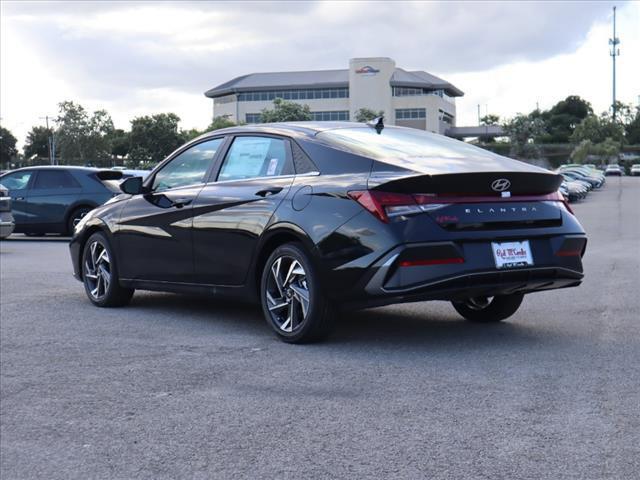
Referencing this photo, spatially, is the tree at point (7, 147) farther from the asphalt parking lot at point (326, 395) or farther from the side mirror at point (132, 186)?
the asphalt parking lot at point (326, 395)

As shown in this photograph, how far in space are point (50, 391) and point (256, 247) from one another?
6.68ft

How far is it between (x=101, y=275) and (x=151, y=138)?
361ft

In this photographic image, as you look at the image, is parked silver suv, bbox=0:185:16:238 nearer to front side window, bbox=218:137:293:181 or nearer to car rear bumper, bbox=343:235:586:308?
front side window, bbox=218:137:293:181

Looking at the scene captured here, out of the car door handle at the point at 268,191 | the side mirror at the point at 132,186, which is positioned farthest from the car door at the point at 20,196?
the car door handle at the point at 268,191

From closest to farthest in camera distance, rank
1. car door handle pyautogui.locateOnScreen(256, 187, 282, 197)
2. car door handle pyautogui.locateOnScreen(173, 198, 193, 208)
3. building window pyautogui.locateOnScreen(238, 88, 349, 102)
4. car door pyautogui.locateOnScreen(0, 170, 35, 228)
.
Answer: car door handle pyautogui.locateOnScreen(256, 187, 282, 197) → car door handle pyautogui.locateOnScreen(173, 198, 193, 208) → car door pyautogui.locateOnScreen(0, 170, 35, 228) → building window pyautogui.locateOnScreen(238, 88, 349, 102)

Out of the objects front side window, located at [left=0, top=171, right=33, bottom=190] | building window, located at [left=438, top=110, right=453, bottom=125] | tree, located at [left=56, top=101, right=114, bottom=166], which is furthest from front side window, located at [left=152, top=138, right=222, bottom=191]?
building window, located at [left=438, top=110, right=453, bottom=125]

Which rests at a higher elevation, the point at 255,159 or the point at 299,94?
the point at 299,94

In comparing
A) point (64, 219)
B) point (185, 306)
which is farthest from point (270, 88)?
point (185, 306)

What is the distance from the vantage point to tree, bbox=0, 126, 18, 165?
5354 inches

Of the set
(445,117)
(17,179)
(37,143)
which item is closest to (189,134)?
(37,143)

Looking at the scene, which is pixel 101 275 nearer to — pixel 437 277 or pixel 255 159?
pixel 255 159

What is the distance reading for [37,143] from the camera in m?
149

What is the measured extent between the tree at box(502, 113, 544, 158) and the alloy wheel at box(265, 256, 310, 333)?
4865 inches

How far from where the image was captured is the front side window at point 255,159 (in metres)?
7.25
